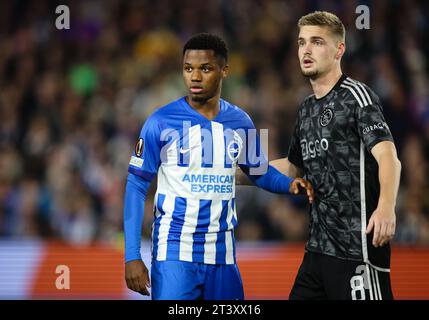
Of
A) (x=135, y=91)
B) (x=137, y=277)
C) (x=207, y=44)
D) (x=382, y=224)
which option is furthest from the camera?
(x=135, y=91)

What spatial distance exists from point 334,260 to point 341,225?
198 mm

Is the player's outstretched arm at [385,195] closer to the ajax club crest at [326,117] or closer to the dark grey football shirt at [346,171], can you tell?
the dark grey football shirt at [346,171]

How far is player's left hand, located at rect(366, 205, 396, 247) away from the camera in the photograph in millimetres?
4047

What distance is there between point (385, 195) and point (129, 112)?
235 inches

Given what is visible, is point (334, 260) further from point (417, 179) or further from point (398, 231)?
point (417, 179)

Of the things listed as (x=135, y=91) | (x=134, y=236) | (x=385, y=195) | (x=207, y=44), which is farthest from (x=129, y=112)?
(x=385, y=195)

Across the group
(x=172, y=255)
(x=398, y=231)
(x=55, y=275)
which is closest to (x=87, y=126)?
(x=55, y=275)

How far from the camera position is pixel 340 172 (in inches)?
177

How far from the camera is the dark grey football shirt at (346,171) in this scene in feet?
14.5

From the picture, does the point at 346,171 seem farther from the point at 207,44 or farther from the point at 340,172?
the point at 207,44

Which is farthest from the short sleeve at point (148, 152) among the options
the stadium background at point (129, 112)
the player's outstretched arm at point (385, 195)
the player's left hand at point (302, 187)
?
the stadium background at point (129, 112)

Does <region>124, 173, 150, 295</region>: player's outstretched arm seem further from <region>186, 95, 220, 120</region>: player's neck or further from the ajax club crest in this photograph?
the ajax club crest

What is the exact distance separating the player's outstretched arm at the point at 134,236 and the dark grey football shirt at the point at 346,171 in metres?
0.99
